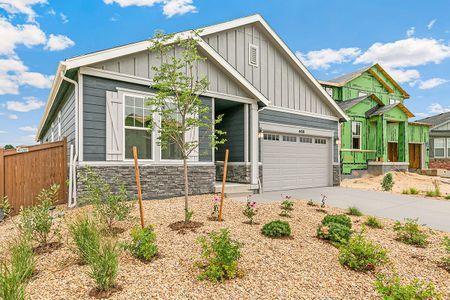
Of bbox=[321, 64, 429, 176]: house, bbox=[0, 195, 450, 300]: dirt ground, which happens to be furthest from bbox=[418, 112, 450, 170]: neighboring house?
bbox=[0, 195, 450, 300]: dirt ground

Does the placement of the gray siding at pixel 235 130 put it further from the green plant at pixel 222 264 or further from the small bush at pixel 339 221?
the green plant at pixel 222 264

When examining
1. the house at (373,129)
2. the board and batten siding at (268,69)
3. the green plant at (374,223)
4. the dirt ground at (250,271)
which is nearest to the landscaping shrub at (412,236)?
the dirt ground at (250,271)

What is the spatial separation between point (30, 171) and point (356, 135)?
1701 centimetres

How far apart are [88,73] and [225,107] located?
15.8ft

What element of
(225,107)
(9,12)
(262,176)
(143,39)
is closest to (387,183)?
(262,176)

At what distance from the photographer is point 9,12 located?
28.6 feet

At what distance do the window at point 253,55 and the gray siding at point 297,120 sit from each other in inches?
74.8

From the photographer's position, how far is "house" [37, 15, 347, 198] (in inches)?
239

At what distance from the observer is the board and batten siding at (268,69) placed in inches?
359

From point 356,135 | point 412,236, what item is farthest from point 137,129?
point 356,135

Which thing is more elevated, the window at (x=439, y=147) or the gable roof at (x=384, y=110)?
the gable roof at (x=384, y=110)

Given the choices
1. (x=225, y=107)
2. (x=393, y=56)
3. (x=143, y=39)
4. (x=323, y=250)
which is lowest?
(x=323, y=250)

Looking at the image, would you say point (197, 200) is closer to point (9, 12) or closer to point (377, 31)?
point (9, 12)

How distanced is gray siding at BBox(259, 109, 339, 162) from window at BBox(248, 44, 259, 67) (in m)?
1.90
